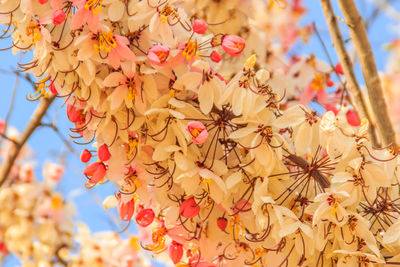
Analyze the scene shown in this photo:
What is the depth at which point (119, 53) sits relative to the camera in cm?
109

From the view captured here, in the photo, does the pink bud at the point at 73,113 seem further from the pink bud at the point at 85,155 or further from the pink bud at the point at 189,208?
the pink bud at the point at 189,208

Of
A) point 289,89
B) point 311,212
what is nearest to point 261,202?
point 311,212

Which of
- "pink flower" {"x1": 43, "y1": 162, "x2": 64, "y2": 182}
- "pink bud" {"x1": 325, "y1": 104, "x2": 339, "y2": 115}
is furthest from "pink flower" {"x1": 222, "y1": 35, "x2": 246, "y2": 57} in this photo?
"pink flower" {"x1": 43, "y1": 162, "x2": 64, "y2": 182}

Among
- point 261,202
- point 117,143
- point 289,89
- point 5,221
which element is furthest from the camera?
point 5,221

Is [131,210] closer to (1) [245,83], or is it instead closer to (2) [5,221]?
(1) [245,83]

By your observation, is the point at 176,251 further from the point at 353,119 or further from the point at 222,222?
the point at 353,119

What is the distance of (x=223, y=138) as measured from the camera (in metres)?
1.17

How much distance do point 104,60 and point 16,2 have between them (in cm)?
24

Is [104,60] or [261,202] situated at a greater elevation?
[104,60]

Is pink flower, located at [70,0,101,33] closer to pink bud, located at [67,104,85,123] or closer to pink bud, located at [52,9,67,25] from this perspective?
pink bud, located at [52,9,67,25]

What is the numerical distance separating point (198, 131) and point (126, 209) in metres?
0.31

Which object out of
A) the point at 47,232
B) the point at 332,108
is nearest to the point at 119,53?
the point at 332,108

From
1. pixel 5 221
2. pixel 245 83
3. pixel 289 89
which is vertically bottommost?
pixel 5 221

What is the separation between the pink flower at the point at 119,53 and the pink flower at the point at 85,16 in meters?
0.05
